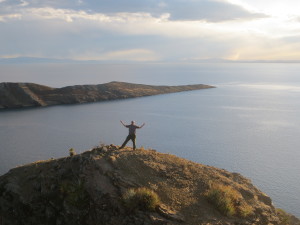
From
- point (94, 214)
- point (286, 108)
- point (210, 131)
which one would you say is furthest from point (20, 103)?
point (94, 214)

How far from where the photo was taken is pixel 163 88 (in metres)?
168

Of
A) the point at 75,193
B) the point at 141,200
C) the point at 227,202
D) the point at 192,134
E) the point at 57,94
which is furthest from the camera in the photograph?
the point at 57,94

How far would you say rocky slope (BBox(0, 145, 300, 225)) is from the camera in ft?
59.7

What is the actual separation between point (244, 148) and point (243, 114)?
4217 cm

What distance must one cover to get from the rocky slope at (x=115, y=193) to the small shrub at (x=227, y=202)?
12 centimetres

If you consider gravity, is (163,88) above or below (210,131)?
above

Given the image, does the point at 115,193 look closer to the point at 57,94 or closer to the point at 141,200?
the point at 141,200

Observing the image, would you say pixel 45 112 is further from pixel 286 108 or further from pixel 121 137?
pixel 286 108

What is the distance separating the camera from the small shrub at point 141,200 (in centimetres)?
1795

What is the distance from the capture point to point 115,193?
19.2 metres

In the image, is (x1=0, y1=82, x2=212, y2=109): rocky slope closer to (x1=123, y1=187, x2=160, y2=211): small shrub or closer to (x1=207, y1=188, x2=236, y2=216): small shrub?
(x1=123, y1=187, x2=160, y2=211): small shrub

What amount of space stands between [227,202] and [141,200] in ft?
17.4

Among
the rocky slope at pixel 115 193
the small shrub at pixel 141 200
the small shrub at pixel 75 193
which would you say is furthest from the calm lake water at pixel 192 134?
the small shrub at pixel 75 193

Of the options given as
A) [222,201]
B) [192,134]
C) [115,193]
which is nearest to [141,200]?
[115,193]
